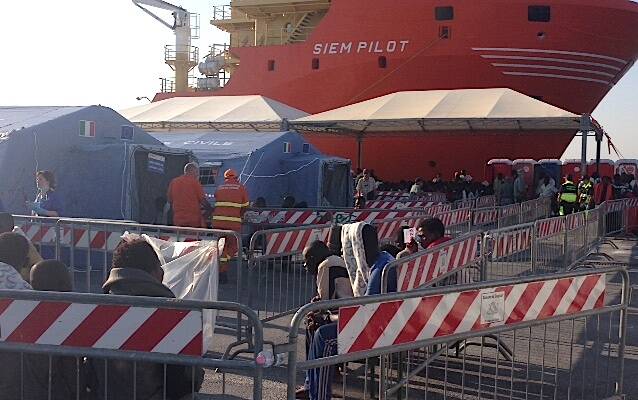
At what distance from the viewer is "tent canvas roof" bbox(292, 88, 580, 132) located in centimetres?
1728

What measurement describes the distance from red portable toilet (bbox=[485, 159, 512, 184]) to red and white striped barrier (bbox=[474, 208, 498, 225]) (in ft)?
30.8

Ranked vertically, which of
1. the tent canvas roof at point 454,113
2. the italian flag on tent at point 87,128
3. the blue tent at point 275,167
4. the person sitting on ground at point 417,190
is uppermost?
the tent canvas roof at point 454,113

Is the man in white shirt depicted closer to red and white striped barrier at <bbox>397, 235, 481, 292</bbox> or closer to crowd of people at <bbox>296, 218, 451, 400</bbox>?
red and white striped barrier at <bbox>397, 235, 481, 292</bbox>

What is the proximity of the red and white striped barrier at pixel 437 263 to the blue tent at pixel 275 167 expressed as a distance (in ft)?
29.5

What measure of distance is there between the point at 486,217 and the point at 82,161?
798cm

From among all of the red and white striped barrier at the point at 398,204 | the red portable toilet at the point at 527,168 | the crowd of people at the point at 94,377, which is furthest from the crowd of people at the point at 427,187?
the crowd of people at the point at 94,377

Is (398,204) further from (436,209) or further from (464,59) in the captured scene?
(464,59)

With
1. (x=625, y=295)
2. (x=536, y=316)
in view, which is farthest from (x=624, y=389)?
(x=536, y=316)

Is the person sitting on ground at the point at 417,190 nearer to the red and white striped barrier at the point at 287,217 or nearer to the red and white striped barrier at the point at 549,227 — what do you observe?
the red and white striped barrier at the point at 287,217

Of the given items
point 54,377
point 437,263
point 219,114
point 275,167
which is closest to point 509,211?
point 275,167

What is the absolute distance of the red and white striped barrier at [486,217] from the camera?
46.3 feet

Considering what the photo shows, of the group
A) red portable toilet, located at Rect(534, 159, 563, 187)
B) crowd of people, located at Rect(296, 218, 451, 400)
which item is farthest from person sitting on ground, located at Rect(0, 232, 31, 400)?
red portable toilet, located at Rect(534, 159, 563, 187)

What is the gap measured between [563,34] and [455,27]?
342 cm

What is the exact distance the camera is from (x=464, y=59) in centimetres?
2286
